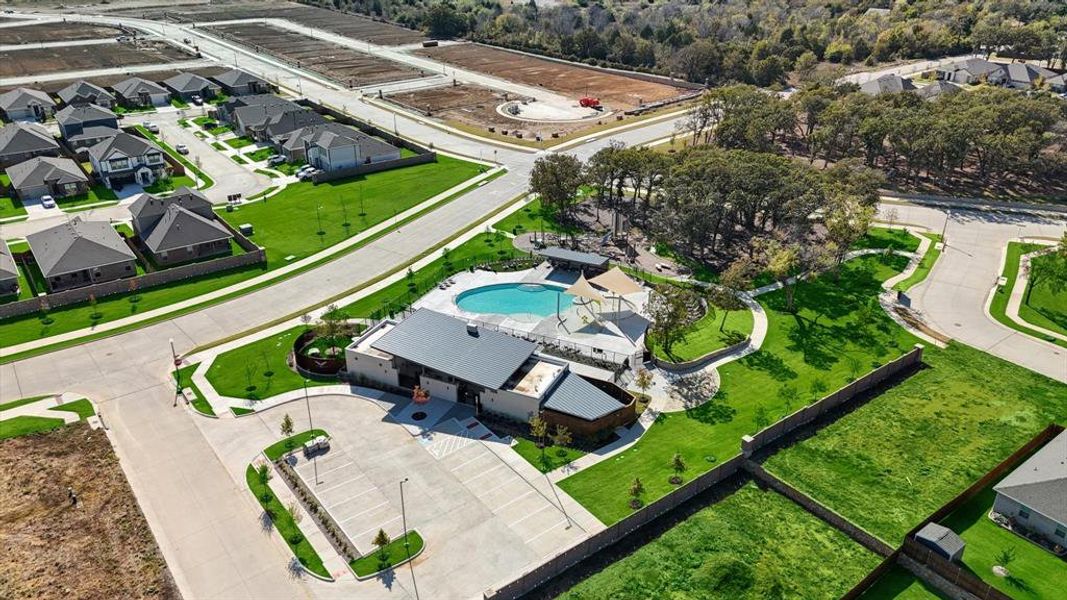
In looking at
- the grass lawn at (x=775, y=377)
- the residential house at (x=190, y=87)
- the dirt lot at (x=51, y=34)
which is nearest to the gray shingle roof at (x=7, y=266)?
the grass lawn at (x=775, y=377)

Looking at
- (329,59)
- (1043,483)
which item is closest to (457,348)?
→ (1043,483)

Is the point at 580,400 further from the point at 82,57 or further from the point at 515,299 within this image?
→ the point at 82,57

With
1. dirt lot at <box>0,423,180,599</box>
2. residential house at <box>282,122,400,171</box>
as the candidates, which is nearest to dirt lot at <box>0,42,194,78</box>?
residential house at <box>282,122,400,171</box>

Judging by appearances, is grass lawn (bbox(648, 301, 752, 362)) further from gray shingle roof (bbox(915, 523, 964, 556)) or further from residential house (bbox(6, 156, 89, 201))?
→ residential house (bbox(6, 156, 89, 201))

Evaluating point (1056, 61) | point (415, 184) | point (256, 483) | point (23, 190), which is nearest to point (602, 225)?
point (415, 184)

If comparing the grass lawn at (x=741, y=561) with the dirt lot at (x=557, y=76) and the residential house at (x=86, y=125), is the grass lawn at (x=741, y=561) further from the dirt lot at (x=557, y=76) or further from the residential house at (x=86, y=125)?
the dirt lot at (x=557, y=76)

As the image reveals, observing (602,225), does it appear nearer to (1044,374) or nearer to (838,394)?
(838,394)
